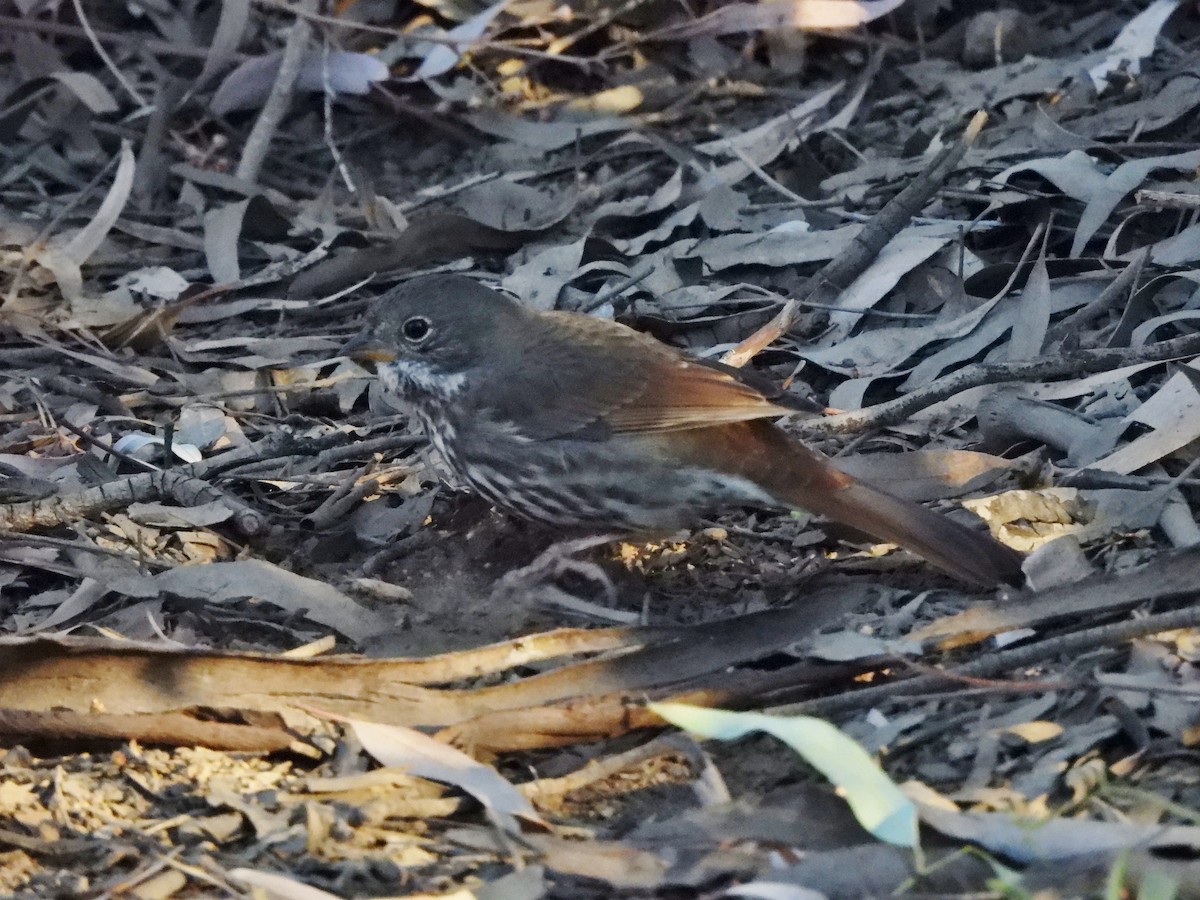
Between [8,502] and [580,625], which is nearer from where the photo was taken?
[580,625]

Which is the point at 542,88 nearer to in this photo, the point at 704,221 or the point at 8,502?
the point at 704,221

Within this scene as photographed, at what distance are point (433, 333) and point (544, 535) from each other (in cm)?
73

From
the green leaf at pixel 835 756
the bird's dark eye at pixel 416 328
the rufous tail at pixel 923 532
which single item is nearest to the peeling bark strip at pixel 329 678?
the green leaf at pixel 835 756

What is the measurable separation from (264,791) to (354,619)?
823mm

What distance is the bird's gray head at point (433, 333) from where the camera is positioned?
4.66 metres

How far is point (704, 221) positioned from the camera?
591 cm

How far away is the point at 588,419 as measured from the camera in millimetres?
4418

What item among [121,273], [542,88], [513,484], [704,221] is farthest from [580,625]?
[542,88]

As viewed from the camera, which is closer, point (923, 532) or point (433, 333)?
point (923, 532)

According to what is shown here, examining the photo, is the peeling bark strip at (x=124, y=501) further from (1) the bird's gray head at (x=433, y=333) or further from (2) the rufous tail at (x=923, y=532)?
(2) the rufous tail at (x=923, y=532)

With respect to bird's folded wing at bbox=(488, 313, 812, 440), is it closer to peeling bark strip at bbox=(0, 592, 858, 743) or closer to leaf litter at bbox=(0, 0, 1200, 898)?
leaf litter at bbox=(0, 0, 1200, 898)

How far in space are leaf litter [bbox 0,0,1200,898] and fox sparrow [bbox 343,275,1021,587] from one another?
0.71ft

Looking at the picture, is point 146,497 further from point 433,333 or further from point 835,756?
point 835,756

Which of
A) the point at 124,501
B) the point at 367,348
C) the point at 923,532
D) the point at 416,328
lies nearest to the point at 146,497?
the point at 124,501
